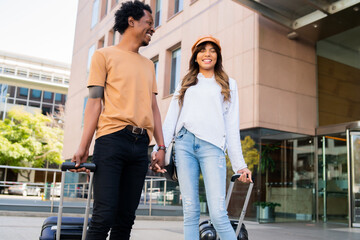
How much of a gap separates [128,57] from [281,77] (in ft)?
31.3

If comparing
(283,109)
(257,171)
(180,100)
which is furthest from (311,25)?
(180,100)

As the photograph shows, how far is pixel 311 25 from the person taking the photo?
11102 millimetres

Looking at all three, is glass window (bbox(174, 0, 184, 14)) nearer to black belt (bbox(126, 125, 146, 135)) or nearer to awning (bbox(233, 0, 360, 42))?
awning (bbox(233, 0, 360, 42))

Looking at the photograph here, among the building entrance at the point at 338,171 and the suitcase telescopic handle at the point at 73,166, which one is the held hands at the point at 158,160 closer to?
the suitcase telescopic handle at the point at 73,166

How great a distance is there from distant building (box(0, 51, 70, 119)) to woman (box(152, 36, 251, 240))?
40885 millimetres

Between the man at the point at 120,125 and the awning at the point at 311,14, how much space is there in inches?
326

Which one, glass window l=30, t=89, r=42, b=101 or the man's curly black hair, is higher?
glass window l=30, t=89, r=42, b=101

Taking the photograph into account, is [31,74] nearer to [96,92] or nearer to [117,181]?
[96,92]

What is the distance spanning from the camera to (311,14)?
35.8ft

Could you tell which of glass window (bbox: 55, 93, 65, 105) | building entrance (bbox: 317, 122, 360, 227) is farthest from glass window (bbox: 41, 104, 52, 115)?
building entrance (bbox: 317, 122, 360, 227)

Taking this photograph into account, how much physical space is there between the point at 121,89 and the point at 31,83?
45.3 metres

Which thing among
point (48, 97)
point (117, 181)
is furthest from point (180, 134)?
point (48, 97)

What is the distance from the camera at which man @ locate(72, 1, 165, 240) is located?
→ 94.3 inches

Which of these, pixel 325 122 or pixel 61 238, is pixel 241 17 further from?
pixel 61 238
